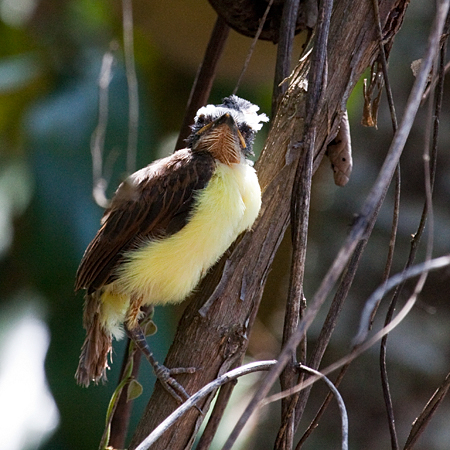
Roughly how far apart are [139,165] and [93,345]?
1.61m

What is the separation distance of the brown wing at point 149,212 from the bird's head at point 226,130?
5 centimetres

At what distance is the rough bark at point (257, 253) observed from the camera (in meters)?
1.82

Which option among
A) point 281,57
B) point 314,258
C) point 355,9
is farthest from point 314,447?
point 355,9

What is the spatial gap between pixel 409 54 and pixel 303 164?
248 cm

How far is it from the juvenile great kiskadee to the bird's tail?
0.16ft

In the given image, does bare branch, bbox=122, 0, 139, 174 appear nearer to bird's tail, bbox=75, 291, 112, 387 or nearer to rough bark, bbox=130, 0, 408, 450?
rough bark, bbox=130, 0, 408, 450

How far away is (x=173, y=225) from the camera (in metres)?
2.20

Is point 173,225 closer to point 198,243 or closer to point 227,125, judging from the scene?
point 198,243

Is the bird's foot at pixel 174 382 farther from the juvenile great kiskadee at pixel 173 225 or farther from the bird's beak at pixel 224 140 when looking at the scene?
the bird's beak at pixel 224 140

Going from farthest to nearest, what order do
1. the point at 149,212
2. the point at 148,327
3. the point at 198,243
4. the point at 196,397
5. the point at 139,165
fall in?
1. the point at 139,165
2. the point at 148,327
3. the point at 149,212
4. the point at 198,243
5. the point at 196,397

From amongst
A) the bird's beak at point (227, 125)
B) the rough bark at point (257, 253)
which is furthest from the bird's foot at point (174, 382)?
the bird's beak at point (227, 125)

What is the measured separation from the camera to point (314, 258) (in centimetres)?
383

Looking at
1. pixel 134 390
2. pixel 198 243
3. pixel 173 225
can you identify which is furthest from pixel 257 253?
pixel 134 390

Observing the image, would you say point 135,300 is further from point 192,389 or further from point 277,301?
point 277,301
